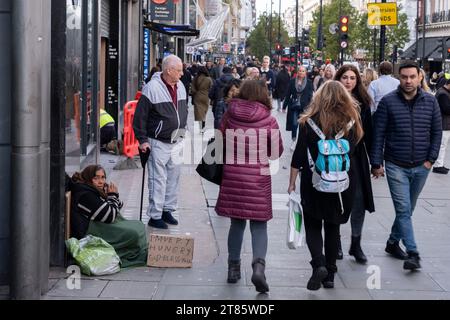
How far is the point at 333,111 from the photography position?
23.2 feet

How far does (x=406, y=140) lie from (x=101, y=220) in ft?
8.95

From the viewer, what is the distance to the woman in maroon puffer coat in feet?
23.2

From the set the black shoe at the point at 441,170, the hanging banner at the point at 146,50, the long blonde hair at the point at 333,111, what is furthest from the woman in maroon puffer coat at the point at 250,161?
the hanging banner at the point at 146,50

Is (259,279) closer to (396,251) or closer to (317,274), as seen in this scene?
(317,274)

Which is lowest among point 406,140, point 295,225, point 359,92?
point 295,225

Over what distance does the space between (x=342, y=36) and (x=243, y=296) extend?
85.3 feet

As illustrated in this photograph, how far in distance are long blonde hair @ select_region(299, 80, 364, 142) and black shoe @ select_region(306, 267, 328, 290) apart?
3.39ft

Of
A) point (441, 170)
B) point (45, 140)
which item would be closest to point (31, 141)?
point (45, 140)

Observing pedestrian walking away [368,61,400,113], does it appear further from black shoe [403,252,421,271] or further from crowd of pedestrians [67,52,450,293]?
black shoe [403,252,421,271]

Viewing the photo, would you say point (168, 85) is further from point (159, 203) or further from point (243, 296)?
point (243, 296)

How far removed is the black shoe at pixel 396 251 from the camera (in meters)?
8.43

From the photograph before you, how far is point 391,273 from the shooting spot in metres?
7.84

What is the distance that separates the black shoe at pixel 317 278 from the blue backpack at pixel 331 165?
508 millimetres

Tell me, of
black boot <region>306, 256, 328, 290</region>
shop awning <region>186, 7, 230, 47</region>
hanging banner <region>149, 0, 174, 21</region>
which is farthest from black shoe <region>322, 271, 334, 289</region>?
shop awning <region>186, 7, 230, 47</region>
